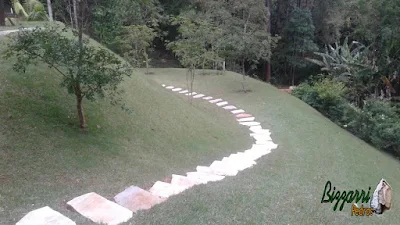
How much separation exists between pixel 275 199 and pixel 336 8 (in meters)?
18.1

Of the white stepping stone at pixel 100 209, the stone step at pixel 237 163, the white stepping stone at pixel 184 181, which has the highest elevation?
the white stepping stone at pixel 100 209

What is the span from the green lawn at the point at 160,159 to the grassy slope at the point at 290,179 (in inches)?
0.7

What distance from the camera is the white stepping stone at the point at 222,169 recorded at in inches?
207

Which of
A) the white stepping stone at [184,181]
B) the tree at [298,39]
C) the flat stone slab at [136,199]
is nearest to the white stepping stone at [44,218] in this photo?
the flat stone slab at [136,199]

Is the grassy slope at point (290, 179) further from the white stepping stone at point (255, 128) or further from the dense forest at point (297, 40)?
the dense forest at point (297, 40)

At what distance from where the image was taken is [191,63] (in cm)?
981

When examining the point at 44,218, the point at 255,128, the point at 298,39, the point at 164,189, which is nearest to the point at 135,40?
the point at 255,128

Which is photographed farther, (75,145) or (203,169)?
(203,169)

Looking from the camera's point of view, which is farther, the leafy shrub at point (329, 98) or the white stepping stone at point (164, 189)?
the leafy shrub at point (329, 98)

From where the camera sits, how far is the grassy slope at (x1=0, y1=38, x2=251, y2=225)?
13.0 feet

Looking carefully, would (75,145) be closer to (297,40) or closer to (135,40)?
(135,40)

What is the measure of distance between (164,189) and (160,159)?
133 centimetres

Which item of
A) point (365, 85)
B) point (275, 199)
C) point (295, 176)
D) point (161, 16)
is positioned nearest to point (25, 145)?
point (275, 199)

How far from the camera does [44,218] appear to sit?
10.6 ft
